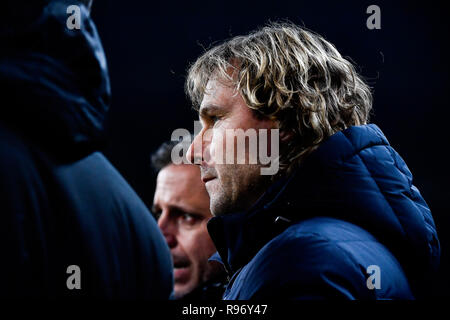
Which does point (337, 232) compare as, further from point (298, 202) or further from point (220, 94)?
point (220, 94)

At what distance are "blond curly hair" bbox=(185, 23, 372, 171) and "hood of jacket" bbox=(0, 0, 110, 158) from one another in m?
0.47

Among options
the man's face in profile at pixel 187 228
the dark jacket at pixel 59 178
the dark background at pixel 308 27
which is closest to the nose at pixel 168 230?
the man's face in profile at pixel 187 228

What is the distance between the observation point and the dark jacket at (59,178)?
1.69 ft

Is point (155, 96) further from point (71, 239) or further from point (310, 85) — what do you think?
point (71, 239)

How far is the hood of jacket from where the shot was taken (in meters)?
0.52

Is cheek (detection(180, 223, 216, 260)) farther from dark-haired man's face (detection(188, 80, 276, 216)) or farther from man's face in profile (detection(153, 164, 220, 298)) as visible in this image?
dark-haired man's face (detection(188, 80, 276, 216))

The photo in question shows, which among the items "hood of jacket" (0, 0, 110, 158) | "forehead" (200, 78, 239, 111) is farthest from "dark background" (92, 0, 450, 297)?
"hood of jacket" (0, 0, 110, 158)

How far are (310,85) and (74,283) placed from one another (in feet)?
2.16

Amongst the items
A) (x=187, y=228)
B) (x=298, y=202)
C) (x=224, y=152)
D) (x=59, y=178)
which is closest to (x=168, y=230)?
(x=187, y=228)

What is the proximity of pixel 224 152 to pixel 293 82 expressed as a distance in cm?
19

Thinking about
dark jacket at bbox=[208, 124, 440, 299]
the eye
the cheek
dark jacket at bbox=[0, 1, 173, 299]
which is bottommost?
the cheek

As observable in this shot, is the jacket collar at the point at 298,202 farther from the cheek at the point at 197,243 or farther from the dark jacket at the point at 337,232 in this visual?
the cheek at the point at 197,243
